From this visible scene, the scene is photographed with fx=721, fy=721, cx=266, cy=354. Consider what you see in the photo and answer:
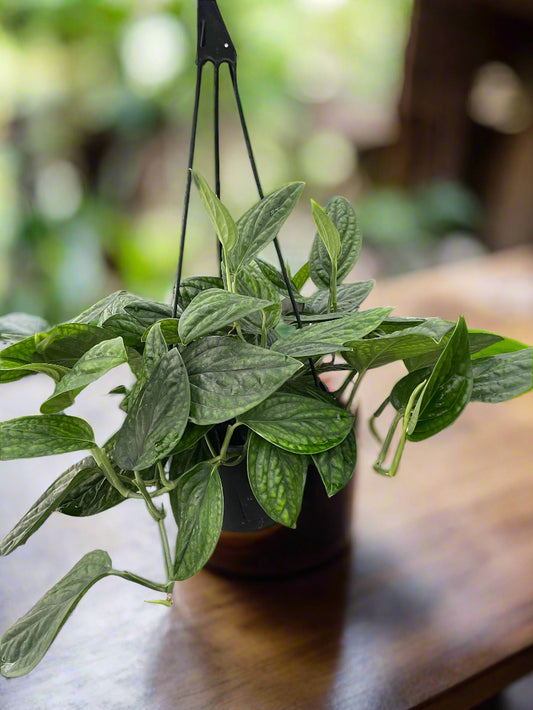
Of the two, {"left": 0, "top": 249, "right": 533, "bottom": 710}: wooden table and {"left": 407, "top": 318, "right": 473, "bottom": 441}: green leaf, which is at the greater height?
{"left": 407, "top": 318, "right": 473, "bottom": 441}: green leaf

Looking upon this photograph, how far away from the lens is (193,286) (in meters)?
0.61

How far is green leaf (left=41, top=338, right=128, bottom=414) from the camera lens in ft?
1.56

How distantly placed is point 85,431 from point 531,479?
0.59 metres

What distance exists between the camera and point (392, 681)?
24.6 inches

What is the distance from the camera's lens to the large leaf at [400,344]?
1.70 ft

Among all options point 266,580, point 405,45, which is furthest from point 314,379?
point 405,45

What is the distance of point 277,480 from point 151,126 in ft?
6.00

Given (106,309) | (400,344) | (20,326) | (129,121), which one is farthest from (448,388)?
(129,121)

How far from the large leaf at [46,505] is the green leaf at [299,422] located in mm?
130

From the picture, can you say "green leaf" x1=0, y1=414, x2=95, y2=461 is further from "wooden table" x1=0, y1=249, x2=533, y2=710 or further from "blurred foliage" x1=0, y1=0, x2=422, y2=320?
"blurred foliage" x1=0, y1=0, x2=422, y2=320

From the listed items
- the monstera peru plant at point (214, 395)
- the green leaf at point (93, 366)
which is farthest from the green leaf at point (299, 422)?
the green leaf at point (93, 366)

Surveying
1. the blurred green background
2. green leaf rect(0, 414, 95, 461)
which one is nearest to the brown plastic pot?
green leaf rect(0, 414, 95, 461)

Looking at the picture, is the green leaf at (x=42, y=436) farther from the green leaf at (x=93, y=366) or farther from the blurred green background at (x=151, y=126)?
the blurred green background at (x=151, y=126)

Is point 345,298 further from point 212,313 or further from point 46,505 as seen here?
point 46,505
